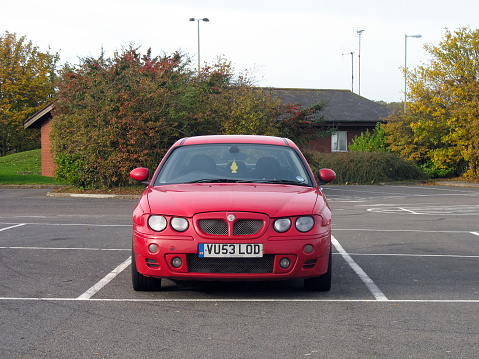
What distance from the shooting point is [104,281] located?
698 cm

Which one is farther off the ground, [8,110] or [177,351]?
[8,110]

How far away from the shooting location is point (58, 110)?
94.0ft

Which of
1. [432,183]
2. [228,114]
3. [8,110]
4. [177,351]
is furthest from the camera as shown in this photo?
[8,110]

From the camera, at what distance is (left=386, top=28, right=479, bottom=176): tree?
32000mm

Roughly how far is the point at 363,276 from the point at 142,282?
258 centimetres

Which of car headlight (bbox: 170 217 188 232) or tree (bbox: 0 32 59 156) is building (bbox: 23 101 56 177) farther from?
car headlight (bbox: 170 217 188 232)

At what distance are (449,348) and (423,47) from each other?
31.9m

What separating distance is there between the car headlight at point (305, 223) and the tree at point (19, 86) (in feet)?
159

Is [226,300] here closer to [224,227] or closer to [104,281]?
[224,227]

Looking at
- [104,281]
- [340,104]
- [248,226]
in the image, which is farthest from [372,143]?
[248,226]

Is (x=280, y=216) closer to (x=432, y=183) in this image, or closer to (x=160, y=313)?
(x=160, y=313)

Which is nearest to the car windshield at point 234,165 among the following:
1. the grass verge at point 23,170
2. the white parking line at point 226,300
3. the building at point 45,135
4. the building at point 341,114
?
the white parking line at point 226,300

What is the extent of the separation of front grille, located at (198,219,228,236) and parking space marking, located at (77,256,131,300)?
4.53ft

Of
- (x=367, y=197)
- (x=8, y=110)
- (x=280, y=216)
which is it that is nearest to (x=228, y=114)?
(x=367, y=197)
